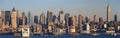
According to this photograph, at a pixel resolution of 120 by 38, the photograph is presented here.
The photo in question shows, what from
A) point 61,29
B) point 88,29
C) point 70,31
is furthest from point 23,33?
point 88,29

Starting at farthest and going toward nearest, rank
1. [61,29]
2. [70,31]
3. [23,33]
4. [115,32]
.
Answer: [115,32] < [61,29] < [70,31] < [23,33]

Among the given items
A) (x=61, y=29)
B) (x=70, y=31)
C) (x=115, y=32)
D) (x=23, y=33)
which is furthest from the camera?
(x=115, y=32)

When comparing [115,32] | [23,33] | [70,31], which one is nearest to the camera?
[23,33]

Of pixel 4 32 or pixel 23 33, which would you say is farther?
→ pixel 4 32

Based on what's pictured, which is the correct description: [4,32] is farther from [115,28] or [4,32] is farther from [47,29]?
[115,28]

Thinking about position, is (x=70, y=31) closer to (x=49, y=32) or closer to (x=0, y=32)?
(x=49, y=32)

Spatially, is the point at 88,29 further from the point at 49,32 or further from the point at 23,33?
the point at 23,33

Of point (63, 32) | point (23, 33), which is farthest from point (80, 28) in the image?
point (23, 33)

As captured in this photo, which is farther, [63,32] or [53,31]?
[63,32]
